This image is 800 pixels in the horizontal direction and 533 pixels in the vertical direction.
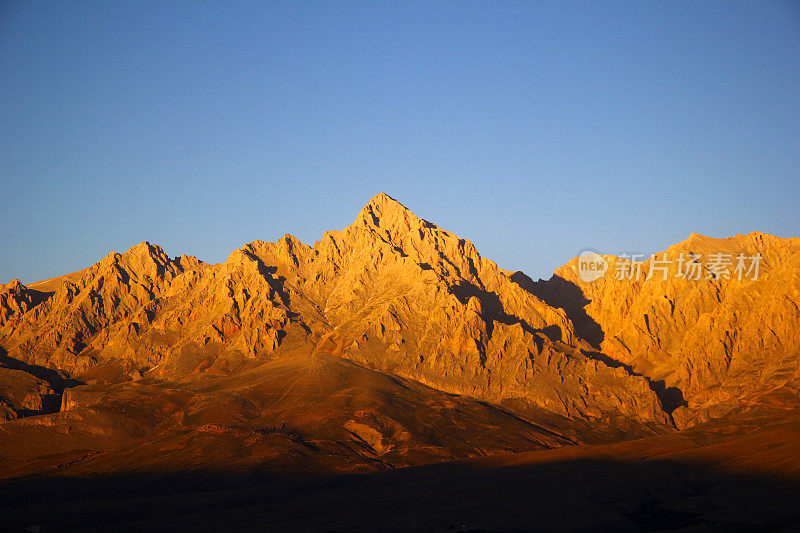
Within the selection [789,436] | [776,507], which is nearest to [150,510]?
[776,507]

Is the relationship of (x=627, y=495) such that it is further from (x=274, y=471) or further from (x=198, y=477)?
(x=198, y=477)

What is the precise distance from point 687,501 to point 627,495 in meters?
10.7

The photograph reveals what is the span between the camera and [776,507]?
392 feet

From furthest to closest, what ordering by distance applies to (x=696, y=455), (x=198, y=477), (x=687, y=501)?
(x=198, y=477)
(x=696, y=455)
(x=687, y=501)

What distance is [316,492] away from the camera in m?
156

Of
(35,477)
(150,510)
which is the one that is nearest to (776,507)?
(150,510)

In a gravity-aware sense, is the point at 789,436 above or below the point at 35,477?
above

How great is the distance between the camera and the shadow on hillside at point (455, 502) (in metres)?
120

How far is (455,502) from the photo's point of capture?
13462cm

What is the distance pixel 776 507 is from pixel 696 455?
4909cm

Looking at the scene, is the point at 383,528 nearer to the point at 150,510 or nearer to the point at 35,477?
the point at 150,510

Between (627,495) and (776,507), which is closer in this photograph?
(776,507)

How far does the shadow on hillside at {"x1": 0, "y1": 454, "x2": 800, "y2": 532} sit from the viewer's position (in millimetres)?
119938

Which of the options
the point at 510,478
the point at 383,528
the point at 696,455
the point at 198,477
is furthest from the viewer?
the point at 198,477
